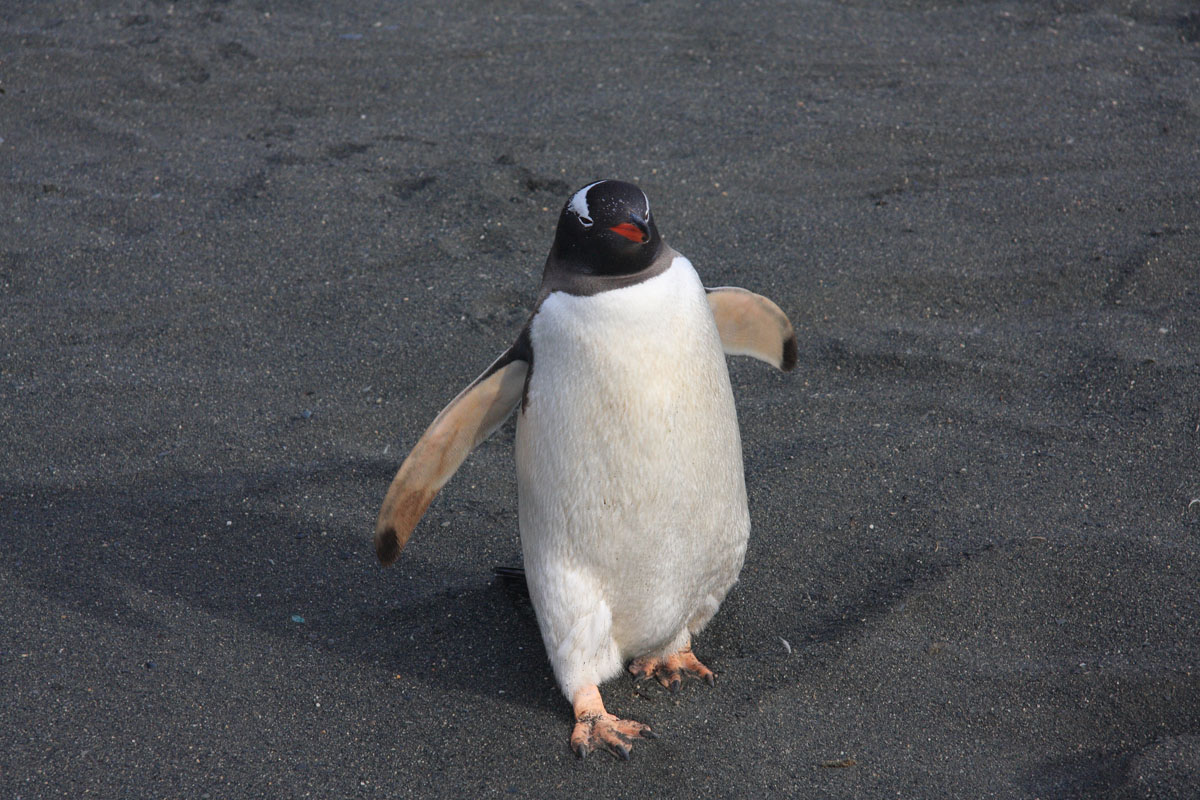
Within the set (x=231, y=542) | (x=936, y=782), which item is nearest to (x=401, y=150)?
(x=231, y=542)

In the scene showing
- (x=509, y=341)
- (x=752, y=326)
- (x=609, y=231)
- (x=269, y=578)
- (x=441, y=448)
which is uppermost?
(x=609, y=231)

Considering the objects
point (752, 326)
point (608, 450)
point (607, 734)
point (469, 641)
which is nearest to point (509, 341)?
point (752, 326)

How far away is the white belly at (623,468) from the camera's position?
251 cm

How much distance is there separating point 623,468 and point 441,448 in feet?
1.47

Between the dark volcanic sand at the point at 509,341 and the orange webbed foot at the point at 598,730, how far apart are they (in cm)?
5

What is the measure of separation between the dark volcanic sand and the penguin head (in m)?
1.11

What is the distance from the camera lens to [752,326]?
3.06 m

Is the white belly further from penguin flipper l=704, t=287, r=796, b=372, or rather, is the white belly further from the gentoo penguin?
penguin flipper l=704, t=287, r=796, b=372

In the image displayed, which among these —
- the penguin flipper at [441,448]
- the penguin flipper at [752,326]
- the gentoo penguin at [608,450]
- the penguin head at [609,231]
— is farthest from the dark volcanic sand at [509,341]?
the penguin head at [609,231]

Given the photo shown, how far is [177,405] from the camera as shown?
385 cm

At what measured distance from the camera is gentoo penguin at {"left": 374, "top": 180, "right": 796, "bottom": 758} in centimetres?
250

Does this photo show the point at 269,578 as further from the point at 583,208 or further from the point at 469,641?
the point at 583,208

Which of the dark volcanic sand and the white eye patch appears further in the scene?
the dark volcanic sand

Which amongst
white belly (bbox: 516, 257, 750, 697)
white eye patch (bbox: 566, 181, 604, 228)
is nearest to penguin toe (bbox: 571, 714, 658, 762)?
white belly (bbox: 516, 257, 750, 697)
